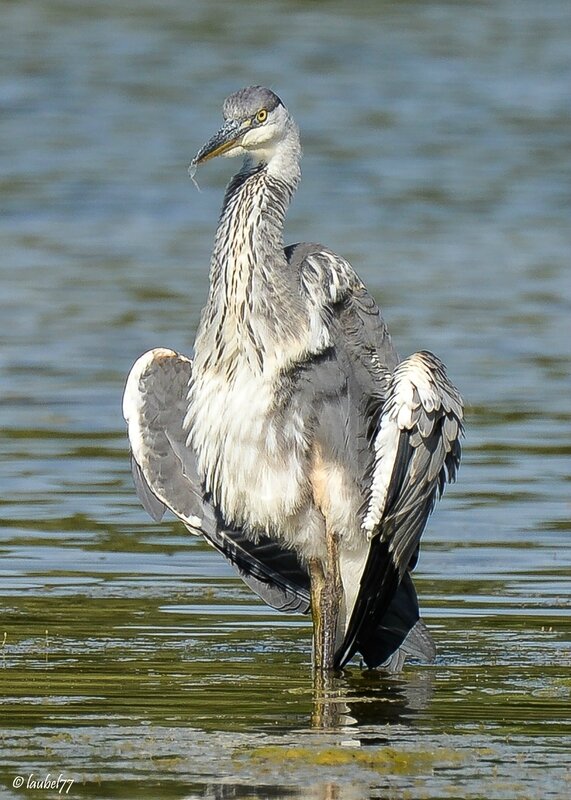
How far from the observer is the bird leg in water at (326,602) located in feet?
29.0

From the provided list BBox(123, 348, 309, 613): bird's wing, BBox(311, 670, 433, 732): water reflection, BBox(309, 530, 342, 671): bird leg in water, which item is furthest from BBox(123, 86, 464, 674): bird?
BBox(123, 348, 309, 613): bird's wing

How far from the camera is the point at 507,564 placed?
34.8 ft

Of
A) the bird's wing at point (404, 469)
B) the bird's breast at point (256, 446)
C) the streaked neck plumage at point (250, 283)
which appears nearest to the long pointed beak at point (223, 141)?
the streaked neck plumage at point (250, 283)

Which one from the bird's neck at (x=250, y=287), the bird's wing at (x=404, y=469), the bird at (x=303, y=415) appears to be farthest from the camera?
the bird's neck at (x=250, y=287)

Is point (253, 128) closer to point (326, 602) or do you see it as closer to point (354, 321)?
point (354, 321)

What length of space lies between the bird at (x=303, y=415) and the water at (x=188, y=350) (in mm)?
342

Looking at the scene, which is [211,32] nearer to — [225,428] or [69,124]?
[69,124]

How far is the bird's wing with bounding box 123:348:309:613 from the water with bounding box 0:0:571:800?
0.24 m

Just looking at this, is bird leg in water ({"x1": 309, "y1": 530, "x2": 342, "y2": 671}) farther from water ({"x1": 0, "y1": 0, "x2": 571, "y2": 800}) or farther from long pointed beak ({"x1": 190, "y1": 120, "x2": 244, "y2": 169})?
long pointed beak ({"x1": 190, "y1": 120, "x2": 244, "y2": 169})

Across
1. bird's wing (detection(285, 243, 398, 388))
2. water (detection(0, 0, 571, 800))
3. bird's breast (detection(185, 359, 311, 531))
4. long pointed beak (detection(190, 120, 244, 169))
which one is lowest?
water (detection(0, 0, 571, 800))

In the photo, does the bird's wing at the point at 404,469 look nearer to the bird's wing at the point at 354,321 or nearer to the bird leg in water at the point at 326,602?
the bird leg in water at the point at 326,602

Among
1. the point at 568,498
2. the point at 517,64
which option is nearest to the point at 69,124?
the point at 517,64

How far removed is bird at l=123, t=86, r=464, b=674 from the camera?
8.73 meters

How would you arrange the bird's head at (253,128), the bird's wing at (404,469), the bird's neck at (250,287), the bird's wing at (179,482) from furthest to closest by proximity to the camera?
the bird's wing at (179,482)
the bird's head at (253,128)
the bird's neck at (250,287)
the bird's wing at (404,469)
